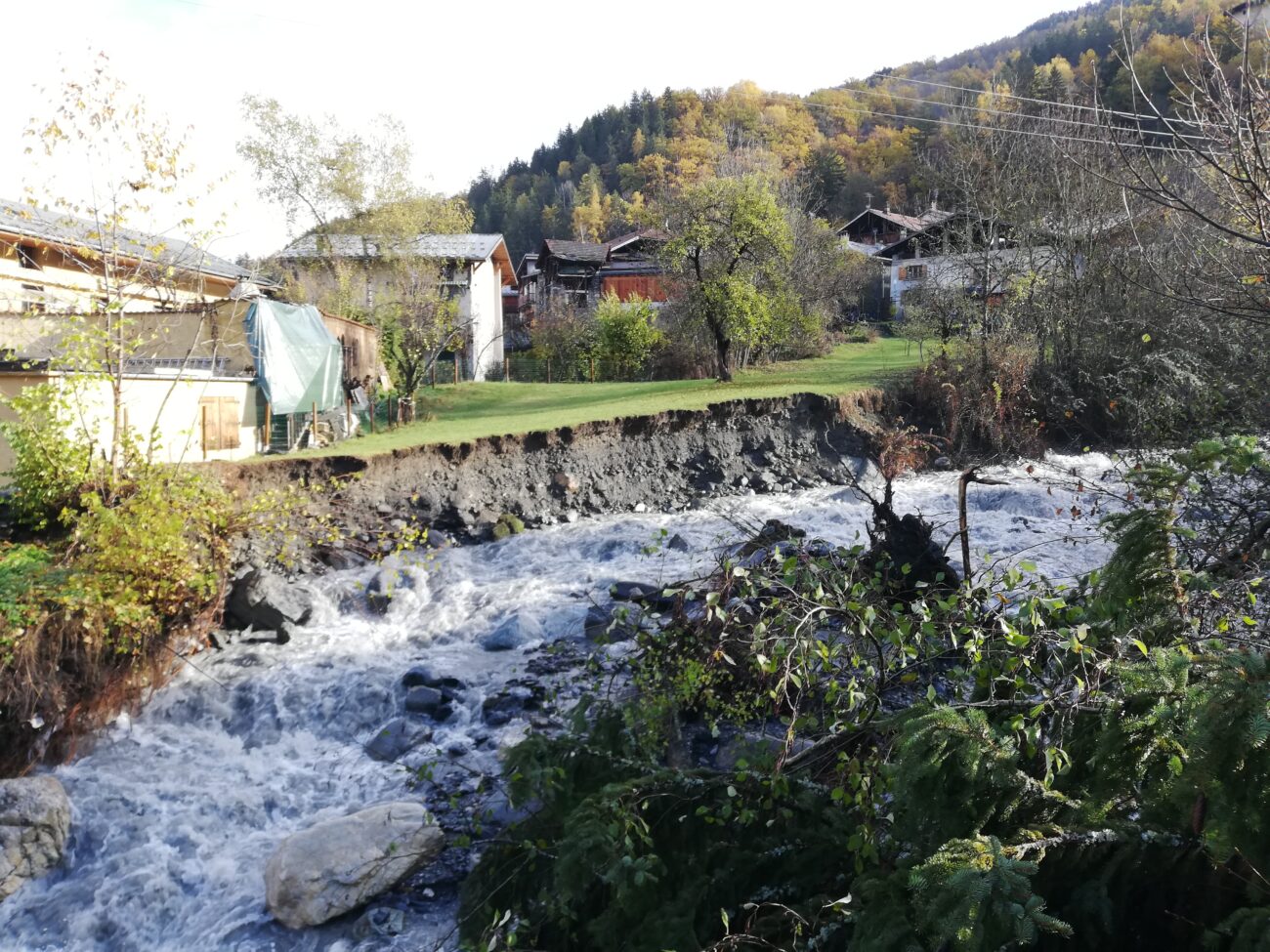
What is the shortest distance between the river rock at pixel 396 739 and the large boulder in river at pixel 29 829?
2.36 metres

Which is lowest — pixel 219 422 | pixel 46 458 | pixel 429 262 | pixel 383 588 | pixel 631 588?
pixel 631 588

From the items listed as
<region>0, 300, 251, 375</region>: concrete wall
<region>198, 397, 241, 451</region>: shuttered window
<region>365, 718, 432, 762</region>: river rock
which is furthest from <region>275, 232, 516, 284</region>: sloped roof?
<region>365, 718, 432, 762</region>: river rock

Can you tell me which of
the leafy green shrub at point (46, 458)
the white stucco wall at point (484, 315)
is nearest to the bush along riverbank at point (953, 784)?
the leafy green shrub at point (46, 458)

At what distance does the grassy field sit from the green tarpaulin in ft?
3.61

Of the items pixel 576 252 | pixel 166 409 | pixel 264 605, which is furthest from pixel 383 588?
pixel 576 252

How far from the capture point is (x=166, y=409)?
13.5m

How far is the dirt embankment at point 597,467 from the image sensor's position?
47.6 feet

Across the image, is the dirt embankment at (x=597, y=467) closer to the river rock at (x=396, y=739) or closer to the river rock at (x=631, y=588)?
the river rock at (x=631, y=588)

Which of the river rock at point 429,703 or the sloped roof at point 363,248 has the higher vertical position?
the sloped roof at point 363,248

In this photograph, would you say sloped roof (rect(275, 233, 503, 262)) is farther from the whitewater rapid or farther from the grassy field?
the whitewater rapid

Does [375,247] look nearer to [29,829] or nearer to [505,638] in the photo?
[505,638]

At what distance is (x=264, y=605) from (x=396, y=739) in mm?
3616

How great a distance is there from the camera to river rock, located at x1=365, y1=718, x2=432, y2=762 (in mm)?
7703

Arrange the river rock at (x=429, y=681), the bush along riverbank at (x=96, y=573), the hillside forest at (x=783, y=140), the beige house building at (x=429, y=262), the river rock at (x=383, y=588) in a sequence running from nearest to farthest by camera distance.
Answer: the bush along riverbank at (x=96, y=573) → the river rock at (x=429, y=681) → the river rock at (x=383, y=588) → the beige house building at (x=429, y=262) → the hillside forest at (x=783, y=140)
